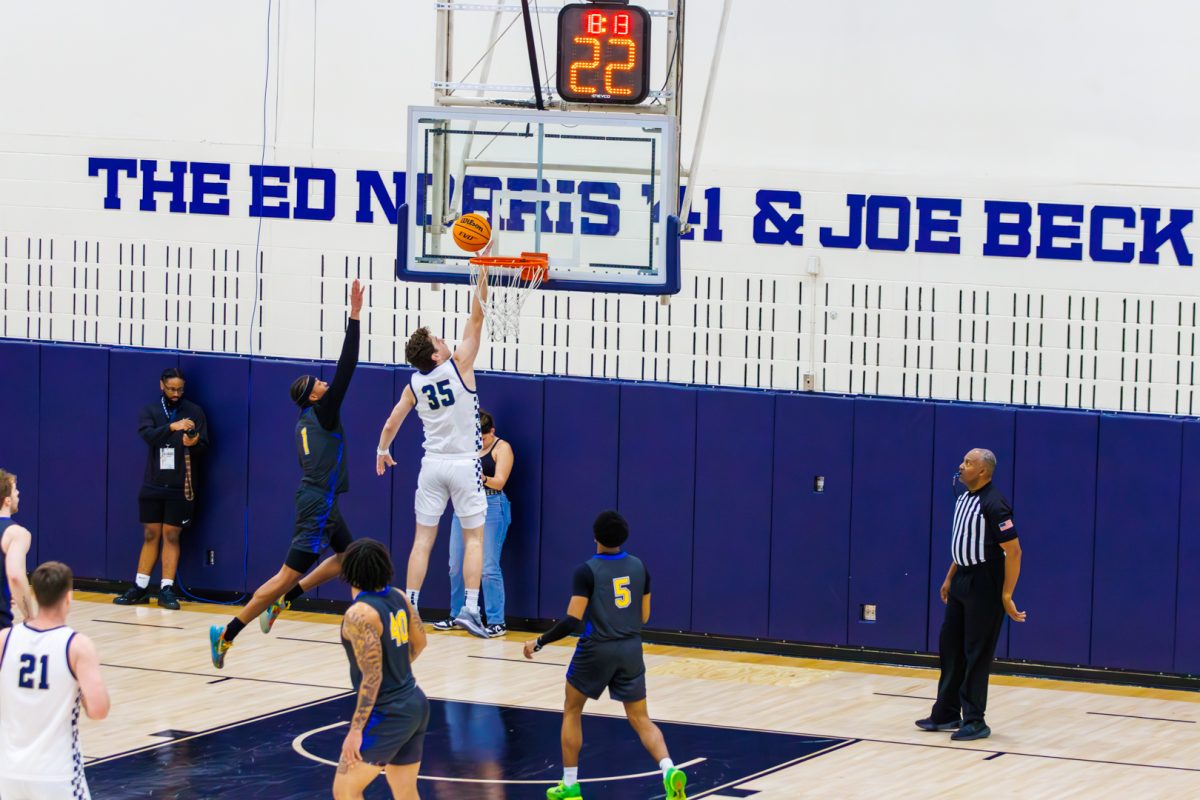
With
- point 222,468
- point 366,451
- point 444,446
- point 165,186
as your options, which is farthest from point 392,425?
point 165,186

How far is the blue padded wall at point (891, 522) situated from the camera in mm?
13516

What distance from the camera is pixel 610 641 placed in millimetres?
9258

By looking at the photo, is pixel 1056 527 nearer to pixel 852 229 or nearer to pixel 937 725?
pixel 937 725

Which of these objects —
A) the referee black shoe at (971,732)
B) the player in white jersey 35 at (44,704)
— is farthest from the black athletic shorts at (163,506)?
the player in white jersey 35 at (44,704)

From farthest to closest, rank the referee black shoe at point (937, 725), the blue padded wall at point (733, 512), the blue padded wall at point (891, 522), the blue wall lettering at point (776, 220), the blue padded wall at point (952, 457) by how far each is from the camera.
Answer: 1. the blue wall lettering at point (776, 220)
2. the blue padded wall at point (733, 512)
3. the blue padded wall at point (891, 522)
4. the blue padded wall at point (952, 457)
5. the referee black shoe at point (937, 725)

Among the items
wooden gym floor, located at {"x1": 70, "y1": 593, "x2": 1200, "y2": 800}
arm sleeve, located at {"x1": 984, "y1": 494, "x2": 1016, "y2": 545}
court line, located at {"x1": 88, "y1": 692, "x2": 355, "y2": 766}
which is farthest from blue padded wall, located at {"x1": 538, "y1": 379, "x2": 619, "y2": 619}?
arm sleeve, located at {"x1": 984, "y1": 494, "x2": 1016, "y2": 545}

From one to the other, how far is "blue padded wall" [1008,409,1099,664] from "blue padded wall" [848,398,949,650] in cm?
71

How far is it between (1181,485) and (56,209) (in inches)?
374

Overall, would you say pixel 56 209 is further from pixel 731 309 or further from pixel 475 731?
pixel 475 731

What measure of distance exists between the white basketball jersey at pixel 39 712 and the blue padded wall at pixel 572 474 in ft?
23.9

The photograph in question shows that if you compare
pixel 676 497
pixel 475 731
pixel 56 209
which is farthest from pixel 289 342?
pixel 475 731

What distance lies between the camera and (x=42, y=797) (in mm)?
6980

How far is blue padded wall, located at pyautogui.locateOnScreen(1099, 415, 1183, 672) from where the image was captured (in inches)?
513

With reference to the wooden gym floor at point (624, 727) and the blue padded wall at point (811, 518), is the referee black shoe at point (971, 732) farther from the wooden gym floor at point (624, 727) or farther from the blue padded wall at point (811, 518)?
the blue padded wall at point (811, 518)
